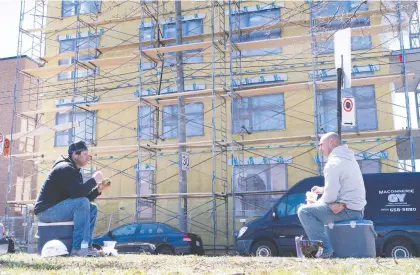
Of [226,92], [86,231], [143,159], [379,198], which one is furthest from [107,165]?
[86,231]

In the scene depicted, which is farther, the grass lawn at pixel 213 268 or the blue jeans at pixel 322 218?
the blue jeans at pixel 322 218

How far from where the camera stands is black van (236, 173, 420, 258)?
12109 mm

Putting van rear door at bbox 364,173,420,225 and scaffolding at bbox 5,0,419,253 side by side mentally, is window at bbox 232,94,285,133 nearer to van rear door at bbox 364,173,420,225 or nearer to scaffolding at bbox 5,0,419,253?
scaffolding at bbox 5,0,419,253

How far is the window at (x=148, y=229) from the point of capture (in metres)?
15.6

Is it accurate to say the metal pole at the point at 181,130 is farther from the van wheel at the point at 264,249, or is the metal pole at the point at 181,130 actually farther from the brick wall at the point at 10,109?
the brick wall at the point at 10,109

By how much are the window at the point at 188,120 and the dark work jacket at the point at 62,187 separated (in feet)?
51.0

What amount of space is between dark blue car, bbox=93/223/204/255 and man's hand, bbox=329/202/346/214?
10.0m

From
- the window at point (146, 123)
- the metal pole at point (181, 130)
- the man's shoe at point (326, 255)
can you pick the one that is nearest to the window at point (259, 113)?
the metal pole at point (181, 130)

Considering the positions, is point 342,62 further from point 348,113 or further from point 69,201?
point 69,201

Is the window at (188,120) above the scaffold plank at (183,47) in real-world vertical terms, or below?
below

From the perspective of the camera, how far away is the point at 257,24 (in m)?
22.0

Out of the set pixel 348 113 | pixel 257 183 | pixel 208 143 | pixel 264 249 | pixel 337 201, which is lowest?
pixel 264 249

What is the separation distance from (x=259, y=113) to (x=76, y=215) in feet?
52.3

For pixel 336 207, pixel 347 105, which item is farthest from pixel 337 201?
pixel 347 105
